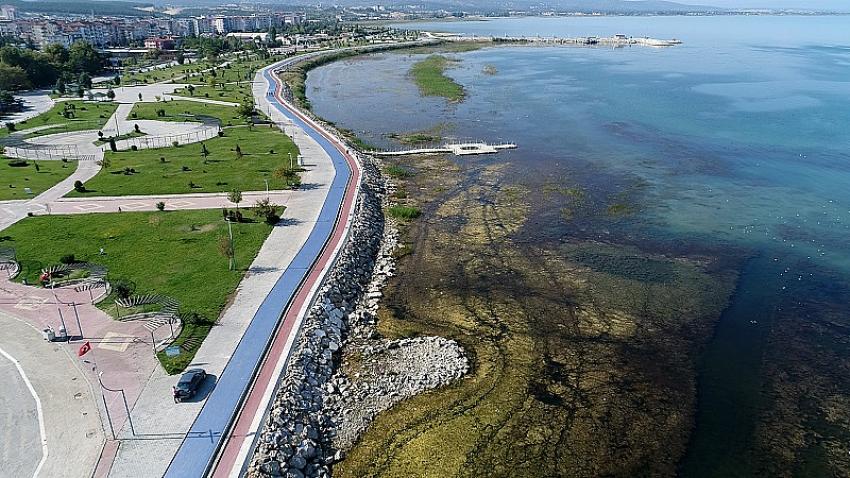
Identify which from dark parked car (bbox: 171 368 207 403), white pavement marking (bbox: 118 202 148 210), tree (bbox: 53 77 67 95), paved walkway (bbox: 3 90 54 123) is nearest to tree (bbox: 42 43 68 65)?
paved walkway (bbox: 3 90 54 123)

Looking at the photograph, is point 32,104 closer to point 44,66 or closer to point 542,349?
point 44,66

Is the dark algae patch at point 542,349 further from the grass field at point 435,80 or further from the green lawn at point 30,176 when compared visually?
the grass field at point 435,80

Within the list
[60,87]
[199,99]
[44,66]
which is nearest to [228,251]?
[199,99]

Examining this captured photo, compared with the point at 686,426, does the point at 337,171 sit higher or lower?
higher

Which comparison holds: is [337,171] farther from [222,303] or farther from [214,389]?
[214,389]

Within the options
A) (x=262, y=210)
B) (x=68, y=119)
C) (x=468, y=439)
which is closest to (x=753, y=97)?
(x=262, y=210)

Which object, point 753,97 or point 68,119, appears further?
point 753,97

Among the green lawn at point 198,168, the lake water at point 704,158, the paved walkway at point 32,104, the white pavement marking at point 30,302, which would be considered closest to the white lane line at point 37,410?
the white pavement marking at point 30,302
